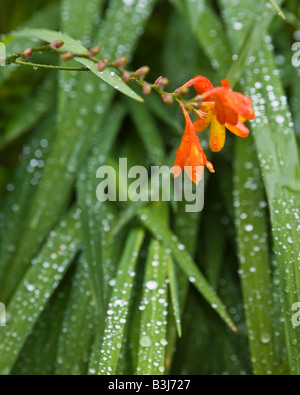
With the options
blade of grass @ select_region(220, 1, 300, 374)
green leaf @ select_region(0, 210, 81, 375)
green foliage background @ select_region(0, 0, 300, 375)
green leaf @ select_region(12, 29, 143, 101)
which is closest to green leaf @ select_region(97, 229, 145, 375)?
green foliage background @ select_region(0, 0, 300, 375)

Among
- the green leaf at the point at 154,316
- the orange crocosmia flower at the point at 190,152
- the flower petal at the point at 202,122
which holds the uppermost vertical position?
the flower petal at the point at 202,122

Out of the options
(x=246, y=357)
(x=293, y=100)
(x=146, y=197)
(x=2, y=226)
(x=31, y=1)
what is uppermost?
(x=31, y=1)

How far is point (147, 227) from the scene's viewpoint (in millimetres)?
828

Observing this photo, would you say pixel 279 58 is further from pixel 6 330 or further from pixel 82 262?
pixel 6 330

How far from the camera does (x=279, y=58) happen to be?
43.1 inches

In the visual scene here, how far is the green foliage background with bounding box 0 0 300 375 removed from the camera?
71 cm

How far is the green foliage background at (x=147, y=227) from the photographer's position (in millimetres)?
714

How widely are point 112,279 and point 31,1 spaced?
0.85m

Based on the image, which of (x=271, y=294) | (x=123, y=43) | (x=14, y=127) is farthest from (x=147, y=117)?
(x=271, y=294)

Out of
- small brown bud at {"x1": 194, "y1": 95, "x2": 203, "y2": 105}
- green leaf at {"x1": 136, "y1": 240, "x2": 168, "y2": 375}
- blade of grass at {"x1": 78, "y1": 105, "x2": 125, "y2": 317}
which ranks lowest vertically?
green leaf at {"x1": 136, "y1": 240, "x2": 168, "y2": 375}

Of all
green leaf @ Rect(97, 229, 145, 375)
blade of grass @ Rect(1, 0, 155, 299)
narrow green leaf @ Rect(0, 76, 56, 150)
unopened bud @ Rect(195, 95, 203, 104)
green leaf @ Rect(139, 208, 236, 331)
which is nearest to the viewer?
unopened bud @ Rect(195, 95, 203, 104)

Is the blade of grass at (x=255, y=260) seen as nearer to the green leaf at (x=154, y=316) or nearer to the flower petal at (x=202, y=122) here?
the green leaf at (x=154, y=316)

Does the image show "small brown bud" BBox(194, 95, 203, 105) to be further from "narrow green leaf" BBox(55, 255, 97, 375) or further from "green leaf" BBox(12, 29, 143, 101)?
"narrow green leaf" BBox(55, 255, 97, 375)

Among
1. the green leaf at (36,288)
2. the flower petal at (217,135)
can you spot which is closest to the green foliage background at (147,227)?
the green leaf at (36,288)
